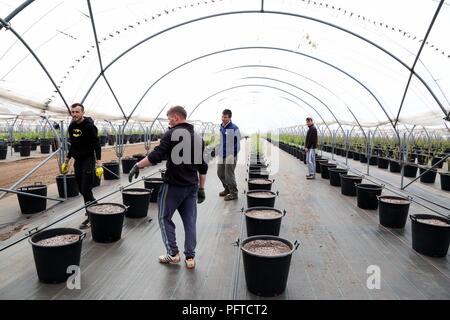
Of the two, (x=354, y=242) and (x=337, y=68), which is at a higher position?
(x=337, y=68)

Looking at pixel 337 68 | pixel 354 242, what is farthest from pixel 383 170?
pixel 354 242

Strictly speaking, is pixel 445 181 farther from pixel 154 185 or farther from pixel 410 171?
pixel 154 185

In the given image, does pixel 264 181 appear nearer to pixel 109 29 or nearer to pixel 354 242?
pixel 354 242

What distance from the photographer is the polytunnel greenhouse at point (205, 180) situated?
3.00 m

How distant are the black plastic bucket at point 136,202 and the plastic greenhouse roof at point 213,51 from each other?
2.55m

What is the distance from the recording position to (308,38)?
32.8ft

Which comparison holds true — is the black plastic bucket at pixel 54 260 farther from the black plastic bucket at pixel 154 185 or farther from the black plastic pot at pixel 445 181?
the black plastic pot at pixel 445 181

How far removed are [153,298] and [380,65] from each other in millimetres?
8905

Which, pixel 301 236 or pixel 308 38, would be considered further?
pixel 308 38

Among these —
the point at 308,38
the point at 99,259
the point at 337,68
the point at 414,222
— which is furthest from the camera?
the point at 337,68

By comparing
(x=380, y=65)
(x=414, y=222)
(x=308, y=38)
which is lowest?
(x=414, y=222)

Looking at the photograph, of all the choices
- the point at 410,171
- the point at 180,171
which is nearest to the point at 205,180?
the point at 180,171

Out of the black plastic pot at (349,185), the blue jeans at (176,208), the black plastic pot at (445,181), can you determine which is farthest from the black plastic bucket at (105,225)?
the black plastic pot at (445,181)

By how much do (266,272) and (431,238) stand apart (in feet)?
7.25
